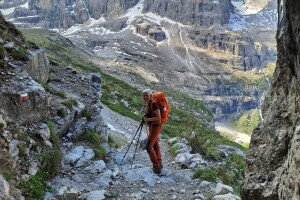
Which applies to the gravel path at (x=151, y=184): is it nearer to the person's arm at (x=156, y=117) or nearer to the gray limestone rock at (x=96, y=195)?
the gray limestone rock at (x=96, y=195)

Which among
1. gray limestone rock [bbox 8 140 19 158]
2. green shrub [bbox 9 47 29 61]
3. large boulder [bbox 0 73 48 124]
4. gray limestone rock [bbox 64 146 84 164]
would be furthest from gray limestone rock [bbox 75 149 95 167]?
green shrub [bbox 9 47 29 61]

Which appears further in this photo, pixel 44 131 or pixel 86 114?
pixel 86 114

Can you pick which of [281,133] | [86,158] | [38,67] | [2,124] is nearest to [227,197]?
[281,133]

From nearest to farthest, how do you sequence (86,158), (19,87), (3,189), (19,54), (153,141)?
(3,189) → (19,87) → (153,141) → (86,158) → (19,54)

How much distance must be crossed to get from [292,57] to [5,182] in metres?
5.99

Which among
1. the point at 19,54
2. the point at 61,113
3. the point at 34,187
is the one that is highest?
the point at 19,54

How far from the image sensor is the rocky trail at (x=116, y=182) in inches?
434

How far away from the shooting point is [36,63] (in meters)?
16.0

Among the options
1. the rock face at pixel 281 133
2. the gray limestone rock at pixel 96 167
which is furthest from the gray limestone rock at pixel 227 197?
the gray limestone rock at pixel 96 167

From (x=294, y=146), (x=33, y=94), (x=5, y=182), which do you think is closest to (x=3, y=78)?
(x=33, y=94)

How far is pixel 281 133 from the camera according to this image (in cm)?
721

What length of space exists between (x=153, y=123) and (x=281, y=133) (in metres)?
5.72

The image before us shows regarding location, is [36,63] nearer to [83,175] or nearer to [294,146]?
[83,175]

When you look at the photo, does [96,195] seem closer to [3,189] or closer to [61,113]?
[3,189]
